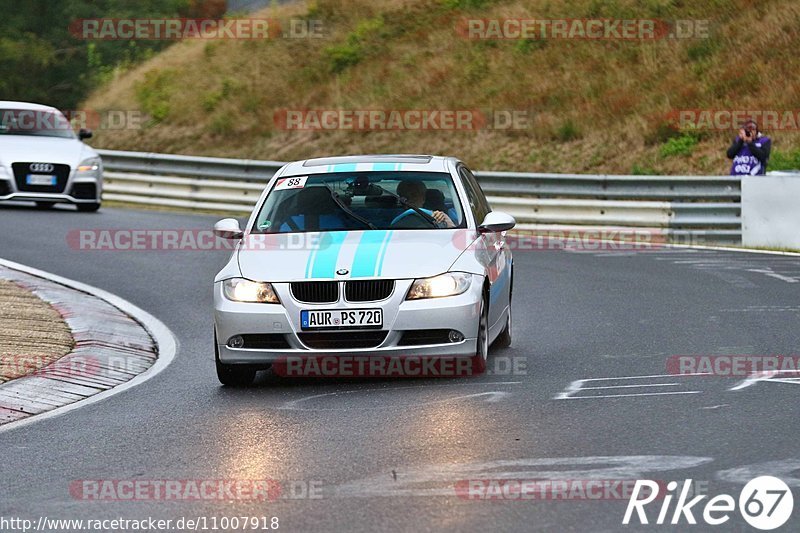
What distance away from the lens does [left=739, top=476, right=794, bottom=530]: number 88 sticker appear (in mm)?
5750

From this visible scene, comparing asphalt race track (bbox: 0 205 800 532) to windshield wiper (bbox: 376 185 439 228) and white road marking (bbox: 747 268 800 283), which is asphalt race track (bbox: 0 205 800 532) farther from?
white road marking (bbox: 747 268 800 283)

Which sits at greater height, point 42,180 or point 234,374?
point 42,180

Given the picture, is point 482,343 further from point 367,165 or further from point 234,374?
point 367,165

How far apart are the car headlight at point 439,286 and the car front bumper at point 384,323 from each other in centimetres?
→ 4

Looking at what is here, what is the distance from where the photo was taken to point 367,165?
11.0 m

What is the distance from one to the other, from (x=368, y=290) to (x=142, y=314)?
4548 mm

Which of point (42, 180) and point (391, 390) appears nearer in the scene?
point (391, 390)

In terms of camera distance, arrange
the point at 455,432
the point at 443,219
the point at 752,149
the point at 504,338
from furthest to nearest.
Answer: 1. the point at 752,149
2. the point at 504,338
3. the point at 443,219
4. the point at 455,432

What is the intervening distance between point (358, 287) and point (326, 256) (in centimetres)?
39

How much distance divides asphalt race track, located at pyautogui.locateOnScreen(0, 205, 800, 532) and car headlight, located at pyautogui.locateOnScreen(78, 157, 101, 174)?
33.2 ft

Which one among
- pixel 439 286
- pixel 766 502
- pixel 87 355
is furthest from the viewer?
pixel 87 355

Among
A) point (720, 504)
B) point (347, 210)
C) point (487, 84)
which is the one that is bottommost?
point (720, 504)

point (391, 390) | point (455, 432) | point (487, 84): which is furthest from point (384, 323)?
point (487, 84)

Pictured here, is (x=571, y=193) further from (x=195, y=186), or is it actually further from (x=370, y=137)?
(x=370, y=137)
